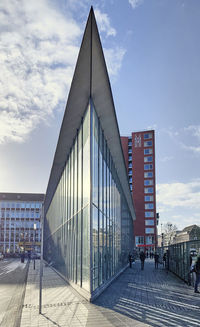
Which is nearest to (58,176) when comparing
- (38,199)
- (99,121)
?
(99,121)

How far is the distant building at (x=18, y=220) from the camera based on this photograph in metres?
101

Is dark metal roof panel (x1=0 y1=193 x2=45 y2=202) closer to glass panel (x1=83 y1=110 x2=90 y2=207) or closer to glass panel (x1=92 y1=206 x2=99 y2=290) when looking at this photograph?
glass panel (x1=83 y1=110 x2=90 y2=207)

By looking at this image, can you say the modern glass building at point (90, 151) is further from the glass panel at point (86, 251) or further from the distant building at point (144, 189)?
the distant building at point (144, 189)

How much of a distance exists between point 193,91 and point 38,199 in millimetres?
93044

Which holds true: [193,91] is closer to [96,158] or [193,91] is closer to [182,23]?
[182,23]

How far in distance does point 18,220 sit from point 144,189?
4169 centimetres

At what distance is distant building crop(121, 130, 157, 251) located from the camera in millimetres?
82688

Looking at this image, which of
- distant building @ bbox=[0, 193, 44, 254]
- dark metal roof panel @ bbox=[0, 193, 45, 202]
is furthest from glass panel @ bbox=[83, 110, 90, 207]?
dark metal roof panel @ bbox=[0, 193, 45, 202]

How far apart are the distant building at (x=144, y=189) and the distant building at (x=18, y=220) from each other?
31305 millimetres

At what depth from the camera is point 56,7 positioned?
9.12m

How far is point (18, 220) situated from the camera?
339ft

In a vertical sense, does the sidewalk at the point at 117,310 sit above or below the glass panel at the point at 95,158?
below

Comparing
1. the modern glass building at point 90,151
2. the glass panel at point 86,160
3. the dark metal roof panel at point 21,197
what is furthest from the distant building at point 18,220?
the glass panel at point 86,160

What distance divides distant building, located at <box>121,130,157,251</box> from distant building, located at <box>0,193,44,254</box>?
31.3 meters
